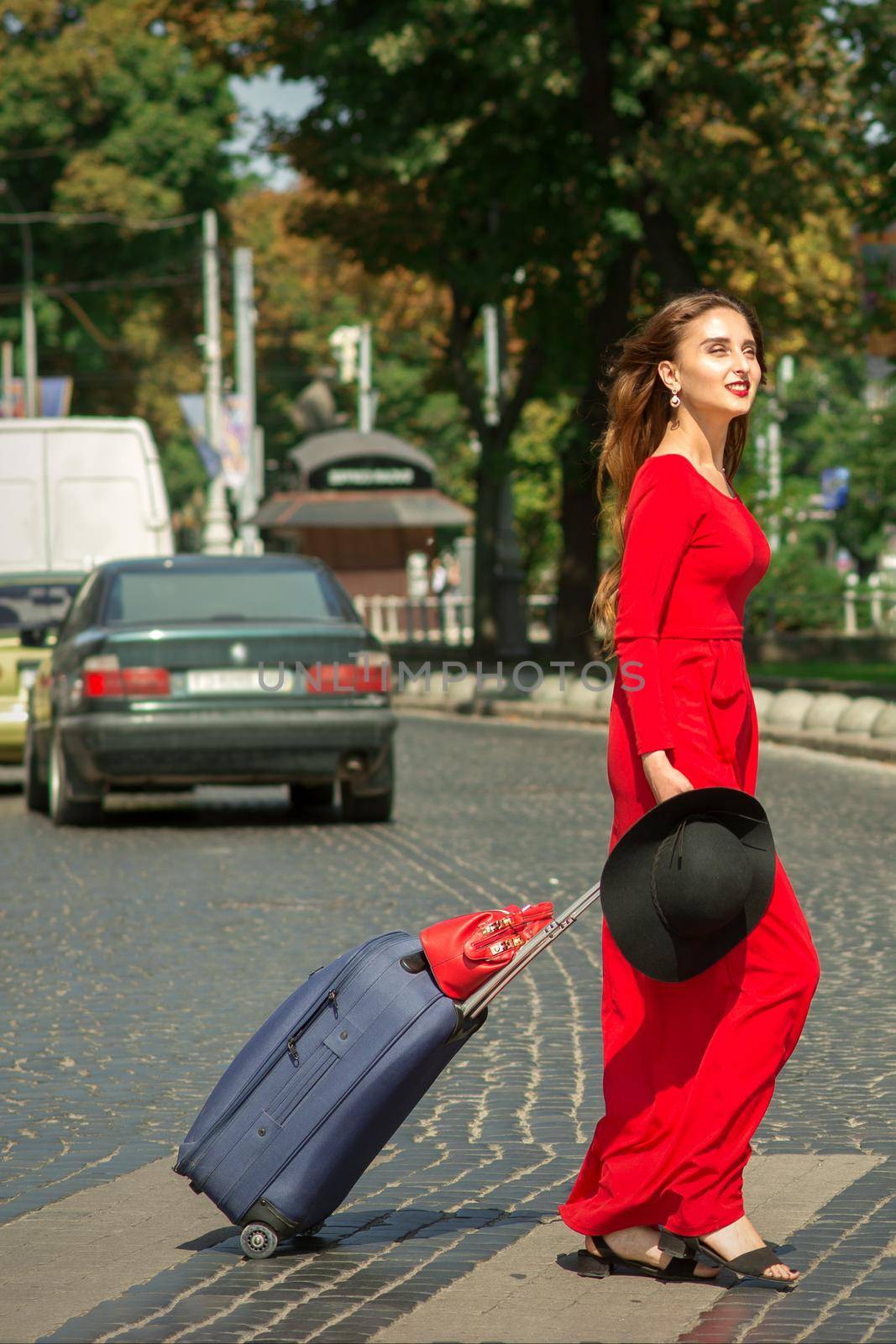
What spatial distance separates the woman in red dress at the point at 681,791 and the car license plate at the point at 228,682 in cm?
934

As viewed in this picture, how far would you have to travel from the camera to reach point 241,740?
14211 millimetres

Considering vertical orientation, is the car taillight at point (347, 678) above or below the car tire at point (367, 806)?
above

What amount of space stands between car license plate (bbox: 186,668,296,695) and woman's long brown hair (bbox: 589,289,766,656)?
9188 mm

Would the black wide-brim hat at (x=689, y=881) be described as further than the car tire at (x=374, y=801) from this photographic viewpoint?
No

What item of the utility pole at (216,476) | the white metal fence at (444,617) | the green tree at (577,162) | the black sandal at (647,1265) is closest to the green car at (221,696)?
the black sandal at (647,1265)

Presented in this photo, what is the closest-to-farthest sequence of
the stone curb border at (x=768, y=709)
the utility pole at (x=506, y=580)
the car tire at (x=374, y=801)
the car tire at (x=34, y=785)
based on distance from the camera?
the car tire at (x=374, y=801), the car tire at (x=34, y=785), the stone curb border at (x=768, y=709), the utility pole at (x=506, y=580)

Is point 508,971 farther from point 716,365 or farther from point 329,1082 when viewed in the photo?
point 716,365

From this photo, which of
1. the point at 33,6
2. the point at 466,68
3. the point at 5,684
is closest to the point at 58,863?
the point at 5,684

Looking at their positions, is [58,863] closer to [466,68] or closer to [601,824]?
[601,824]

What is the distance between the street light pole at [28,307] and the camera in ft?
192

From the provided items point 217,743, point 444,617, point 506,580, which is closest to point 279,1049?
point 217,743

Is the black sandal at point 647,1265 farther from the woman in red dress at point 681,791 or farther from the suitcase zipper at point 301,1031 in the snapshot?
the suitcase zipper at point 301,1031

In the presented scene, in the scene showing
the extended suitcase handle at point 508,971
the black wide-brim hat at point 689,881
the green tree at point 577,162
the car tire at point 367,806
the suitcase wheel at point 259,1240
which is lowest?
the car tire at point 367,806

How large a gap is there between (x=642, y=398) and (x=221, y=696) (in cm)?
940
